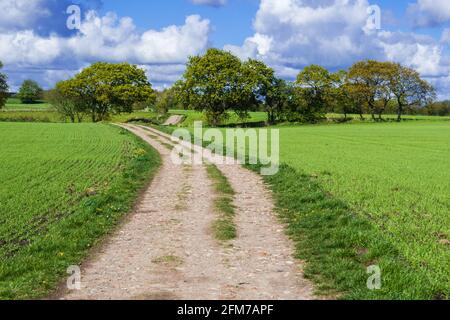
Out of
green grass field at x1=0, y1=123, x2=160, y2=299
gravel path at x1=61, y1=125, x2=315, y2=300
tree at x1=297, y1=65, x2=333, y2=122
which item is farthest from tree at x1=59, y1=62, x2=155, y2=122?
gravel path at x1=61, y1=125, x2=315, y2=300

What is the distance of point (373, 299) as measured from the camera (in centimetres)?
830

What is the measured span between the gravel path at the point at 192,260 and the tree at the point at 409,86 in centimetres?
10169

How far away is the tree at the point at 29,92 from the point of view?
7530 inches

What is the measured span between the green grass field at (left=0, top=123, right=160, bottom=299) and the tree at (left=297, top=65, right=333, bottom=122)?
252ft

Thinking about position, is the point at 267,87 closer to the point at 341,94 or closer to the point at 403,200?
the point at 341,94

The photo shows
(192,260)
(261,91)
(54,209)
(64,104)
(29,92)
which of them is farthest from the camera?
(29,92)

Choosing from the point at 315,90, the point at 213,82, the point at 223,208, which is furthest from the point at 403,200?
the point at 315,90

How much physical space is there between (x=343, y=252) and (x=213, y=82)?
80.4 meters

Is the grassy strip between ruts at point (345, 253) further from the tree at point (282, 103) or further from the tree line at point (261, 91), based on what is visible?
the tree at point (282, 103)

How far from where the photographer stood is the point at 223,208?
1612cm

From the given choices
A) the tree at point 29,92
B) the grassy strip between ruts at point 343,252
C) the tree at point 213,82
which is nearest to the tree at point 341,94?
the tree at point 213,82

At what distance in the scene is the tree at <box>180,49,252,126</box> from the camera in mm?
90062

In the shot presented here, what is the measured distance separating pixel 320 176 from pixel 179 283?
1525 centimetres

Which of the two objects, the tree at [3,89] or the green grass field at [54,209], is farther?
the tree at [3,89]
